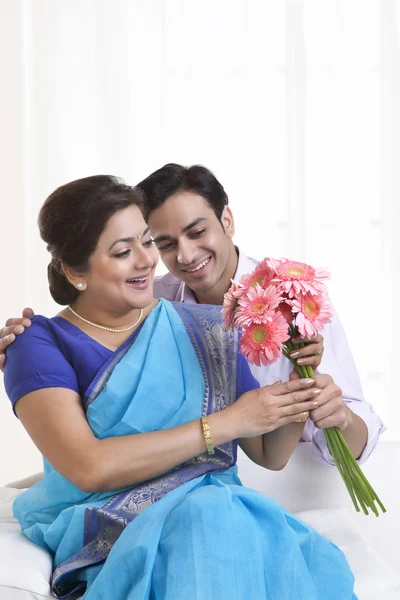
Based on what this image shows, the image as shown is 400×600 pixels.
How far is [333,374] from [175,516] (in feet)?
3.41

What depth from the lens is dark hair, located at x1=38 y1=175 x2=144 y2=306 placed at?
2223 millimetres

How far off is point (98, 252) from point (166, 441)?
548 mm

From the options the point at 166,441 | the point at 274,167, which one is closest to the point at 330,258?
the point at 274,167

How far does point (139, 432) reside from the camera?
217 centimetres

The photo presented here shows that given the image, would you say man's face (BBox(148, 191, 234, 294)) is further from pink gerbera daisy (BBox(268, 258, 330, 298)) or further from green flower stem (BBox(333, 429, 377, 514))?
green flower stem (BBox(333, 429, 377, 514))

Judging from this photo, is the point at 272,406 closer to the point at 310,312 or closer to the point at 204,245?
the point at 310,312

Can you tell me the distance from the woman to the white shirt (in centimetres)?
34

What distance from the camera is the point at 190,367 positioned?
2.31 meters

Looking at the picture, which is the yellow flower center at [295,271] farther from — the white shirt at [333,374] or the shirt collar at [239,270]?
the shirt collar at [239,270]

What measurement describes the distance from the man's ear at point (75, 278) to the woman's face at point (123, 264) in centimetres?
1

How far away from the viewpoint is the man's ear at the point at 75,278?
229cm

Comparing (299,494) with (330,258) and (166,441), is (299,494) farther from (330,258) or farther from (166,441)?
(330,258)

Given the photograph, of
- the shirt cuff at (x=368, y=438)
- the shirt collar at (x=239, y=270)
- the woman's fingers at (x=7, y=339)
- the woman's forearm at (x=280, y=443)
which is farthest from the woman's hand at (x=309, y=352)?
the shirt collar at (x=239, y=270)

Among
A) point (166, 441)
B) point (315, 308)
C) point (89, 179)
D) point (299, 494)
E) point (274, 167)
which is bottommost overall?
point (299, 494)
